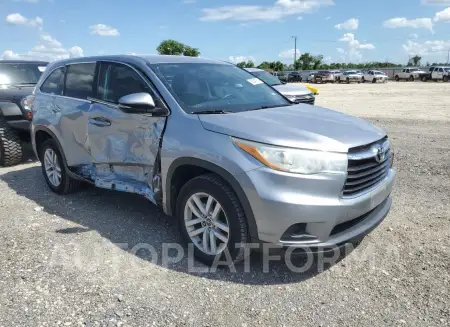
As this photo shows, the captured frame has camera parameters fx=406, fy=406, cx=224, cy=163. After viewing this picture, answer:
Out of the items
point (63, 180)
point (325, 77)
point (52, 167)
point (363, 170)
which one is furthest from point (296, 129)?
point (325, 77)

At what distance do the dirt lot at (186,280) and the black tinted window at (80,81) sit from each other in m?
1.39

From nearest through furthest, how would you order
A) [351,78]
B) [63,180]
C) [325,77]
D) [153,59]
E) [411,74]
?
[153,59], [63,180], [411,74], [351,78], [325,77]

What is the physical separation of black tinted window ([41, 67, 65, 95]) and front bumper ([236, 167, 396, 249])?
131 inches

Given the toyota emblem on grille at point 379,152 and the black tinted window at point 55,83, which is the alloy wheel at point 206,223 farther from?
the black tinted window at point 55,83

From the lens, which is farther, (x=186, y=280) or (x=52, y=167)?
(x=52, y=167)

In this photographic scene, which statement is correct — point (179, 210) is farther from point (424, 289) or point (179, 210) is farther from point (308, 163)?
point (424, 289)

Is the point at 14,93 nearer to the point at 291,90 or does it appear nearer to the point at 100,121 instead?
the point at 100,121

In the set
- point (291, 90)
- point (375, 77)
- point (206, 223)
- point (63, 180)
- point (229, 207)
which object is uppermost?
point (291, 90)

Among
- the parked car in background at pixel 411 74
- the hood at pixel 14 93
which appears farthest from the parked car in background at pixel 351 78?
the hood at pixel 14 93

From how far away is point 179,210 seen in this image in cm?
353

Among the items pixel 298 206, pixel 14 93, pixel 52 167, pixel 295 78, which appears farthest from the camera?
pixel 295 78

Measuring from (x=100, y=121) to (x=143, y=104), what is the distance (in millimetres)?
931

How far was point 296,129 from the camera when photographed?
3.17 meters

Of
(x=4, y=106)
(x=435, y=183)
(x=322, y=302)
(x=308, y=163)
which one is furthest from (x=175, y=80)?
(x=4, y=106)
